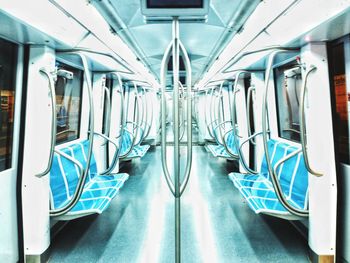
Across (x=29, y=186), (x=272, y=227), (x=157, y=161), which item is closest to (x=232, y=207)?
(x=272, y=227)

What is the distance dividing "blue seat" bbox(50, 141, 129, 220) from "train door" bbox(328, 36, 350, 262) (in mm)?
2145

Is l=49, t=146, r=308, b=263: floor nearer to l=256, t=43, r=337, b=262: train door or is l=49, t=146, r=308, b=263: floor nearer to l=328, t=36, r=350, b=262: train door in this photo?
l=256, t=43, r=337, b=262: train door

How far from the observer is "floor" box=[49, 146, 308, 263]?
2.21 meters

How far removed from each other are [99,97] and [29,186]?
1924mm

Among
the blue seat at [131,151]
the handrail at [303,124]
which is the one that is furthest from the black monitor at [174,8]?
the blue seat at [131,151]

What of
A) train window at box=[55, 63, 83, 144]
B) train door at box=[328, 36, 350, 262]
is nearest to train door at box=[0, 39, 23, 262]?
train window at box=[55, 63, 83, 144]

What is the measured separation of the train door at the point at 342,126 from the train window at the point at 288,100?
0.85 meters

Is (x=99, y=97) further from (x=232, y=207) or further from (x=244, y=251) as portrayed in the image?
(x=244, y=251)

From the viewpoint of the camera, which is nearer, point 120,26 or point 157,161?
point 120,26

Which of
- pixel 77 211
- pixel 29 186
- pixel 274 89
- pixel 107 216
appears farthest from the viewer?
pixel 274 89

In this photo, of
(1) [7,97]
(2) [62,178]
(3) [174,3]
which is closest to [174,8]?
(3) [174,3]

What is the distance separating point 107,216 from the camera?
119 inches

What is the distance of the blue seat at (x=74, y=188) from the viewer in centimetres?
227

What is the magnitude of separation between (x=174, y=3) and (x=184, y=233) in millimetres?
2274
